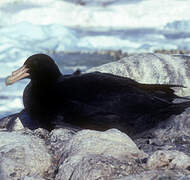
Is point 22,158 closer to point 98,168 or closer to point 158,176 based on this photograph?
point 98,168

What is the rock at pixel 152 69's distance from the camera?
636cm

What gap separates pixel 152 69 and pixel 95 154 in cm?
302

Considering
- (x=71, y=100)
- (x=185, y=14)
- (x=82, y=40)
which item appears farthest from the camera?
(x=185, y=14)

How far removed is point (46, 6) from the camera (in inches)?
813

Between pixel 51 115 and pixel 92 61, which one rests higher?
pixel 51 115

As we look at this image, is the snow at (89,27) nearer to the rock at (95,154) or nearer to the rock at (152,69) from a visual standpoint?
the rock at (152,69)

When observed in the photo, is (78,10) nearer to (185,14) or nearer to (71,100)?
(185,14)

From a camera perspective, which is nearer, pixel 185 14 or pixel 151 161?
pixel 151 161

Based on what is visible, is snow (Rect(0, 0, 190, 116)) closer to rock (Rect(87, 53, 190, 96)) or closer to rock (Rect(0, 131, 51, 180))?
rock (Rect(87, 53, 190, 96))

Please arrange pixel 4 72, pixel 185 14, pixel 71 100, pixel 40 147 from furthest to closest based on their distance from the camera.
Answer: pixel 185 14 < pixel 4 72 < pixel 71 100 < pixel 40 147

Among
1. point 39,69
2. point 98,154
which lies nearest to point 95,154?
point 98,154

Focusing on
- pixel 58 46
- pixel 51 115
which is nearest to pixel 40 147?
pixel 51 115

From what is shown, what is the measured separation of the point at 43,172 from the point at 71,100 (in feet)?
3.78

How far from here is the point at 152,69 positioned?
6453mm
